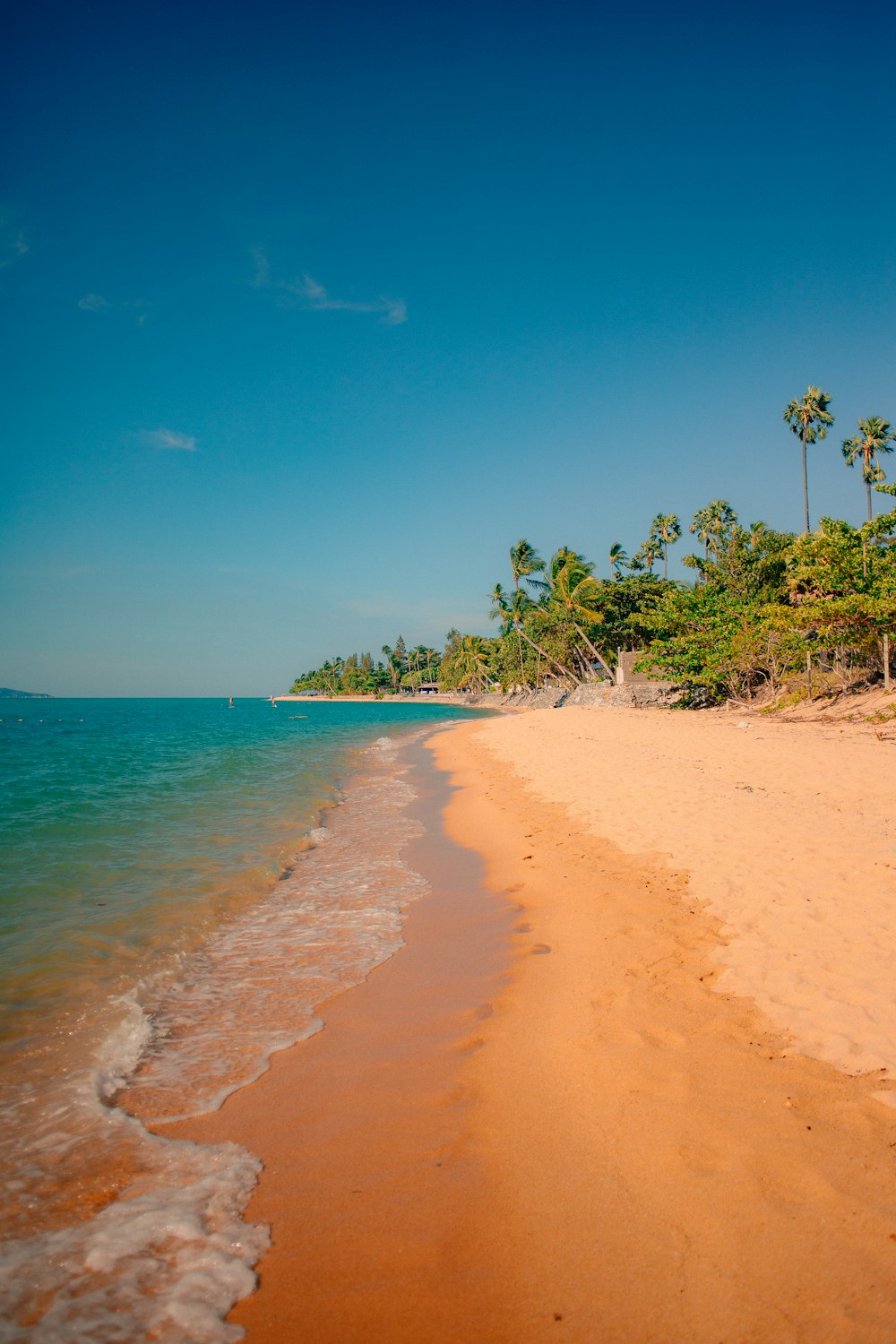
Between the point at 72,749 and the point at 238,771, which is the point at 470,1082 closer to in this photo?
the point at 238,771

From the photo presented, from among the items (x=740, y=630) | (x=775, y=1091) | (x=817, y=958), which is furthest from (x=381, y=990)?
(x=740, y=630)

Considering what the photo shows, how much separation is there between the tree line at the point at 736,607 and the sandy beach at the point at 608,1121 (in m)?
14.9

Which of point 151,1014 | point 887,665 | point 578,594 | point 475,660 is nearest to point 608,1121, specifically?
point 151,1014

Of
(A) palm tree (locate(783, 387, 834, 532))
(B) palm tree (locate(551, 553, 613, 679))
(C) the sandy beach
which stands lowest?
(C) the sandy beach

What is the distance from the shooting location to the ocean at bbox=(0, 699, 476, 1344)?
2.53 m

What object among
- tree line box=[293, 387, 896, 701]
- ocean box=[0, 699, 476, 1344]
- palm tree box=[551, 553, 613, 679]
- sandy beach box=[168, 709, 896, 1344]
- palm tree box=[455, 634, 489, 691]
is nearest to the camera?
sandy beach box=[168, 709, 896, 1344]

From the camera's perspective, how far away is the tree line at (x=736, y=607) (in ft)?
62.7

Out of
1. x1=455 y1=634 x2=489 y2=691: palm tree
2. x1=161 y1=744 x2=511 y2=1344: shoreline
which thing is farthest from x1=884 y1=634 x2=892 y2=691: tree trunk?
x1=455 y1=634 x2=489 y2=691: palm tree

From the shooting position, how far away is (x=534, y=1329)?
2.17 meters

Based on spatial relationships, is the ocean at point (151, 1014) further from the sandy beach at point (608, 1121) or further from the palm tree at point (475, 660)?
the palm tree at point (475, 660)

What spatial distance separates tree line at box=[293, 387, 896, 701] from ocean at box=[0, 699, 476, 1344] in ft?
52.5

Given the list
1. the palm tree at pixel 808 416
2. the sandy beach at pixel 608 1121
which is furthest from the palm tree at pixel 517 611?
the sandy beach at pixel 608 1121

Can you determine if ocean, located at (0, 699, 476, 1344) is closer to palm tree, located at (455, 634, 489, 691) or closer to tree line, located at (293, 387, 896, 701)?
tree line, located at (293, 387, 896, 701)

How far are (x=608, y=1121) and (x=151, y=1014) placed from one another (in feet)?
12.1
